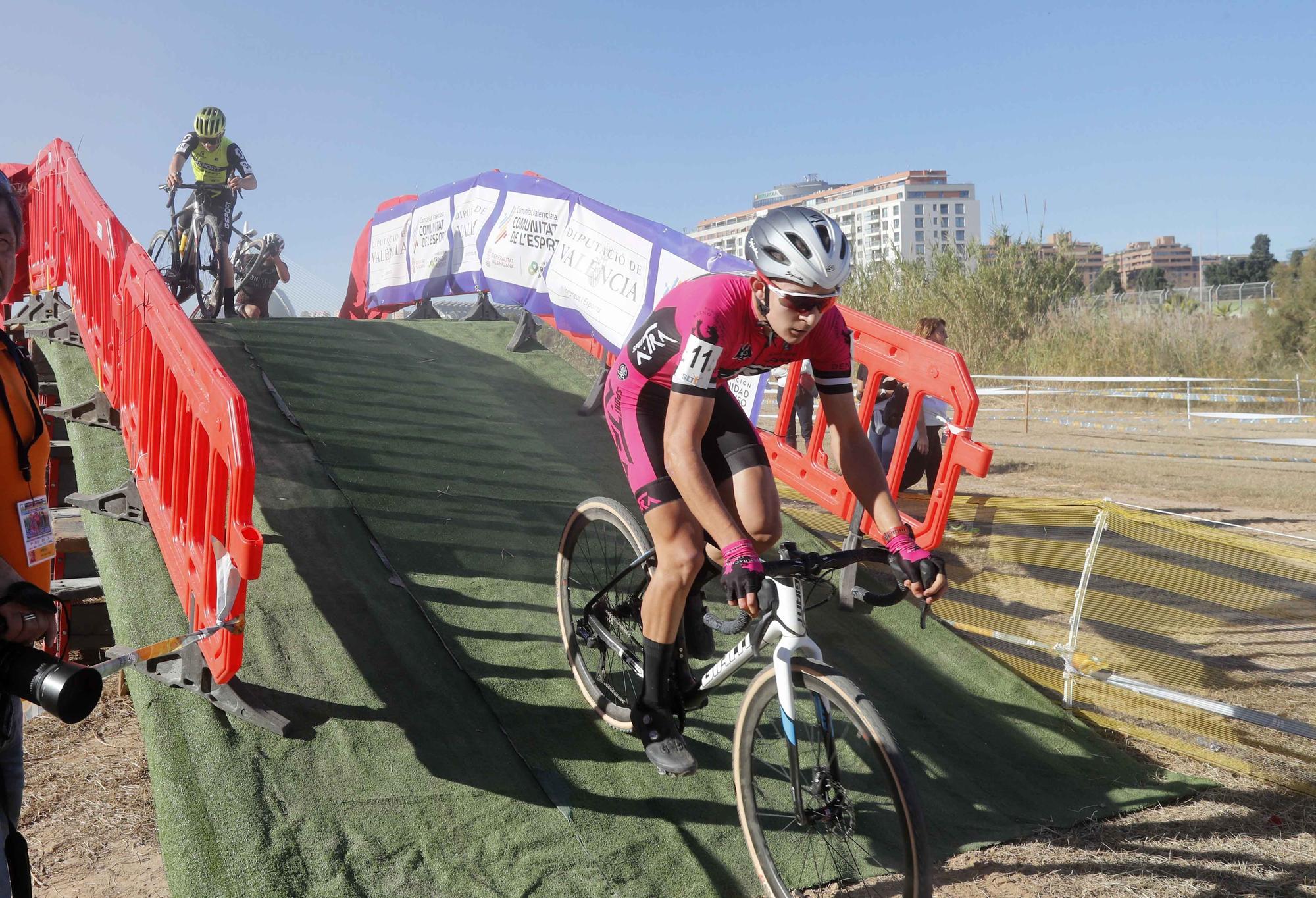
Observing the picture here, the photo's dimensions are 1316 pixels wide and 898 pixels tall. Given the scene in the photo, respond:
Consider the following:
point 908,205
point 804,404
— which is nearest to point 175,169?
point 804,404

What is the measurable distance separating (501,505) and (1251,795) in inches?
168

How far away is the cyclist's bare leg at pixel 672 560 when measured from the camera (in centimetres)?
352

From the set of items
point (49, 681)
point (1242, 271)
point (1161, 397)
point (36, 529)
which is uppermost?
point (1242, 271)

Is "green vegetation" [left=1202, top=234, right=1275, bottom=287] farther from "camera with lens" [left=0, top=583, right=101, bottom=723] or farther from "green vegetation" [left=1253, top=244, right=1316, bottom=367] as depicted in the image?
"camera with lens" [left=0, top=583, right=101, bottom=723]

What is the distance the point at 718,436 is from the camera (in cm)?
385

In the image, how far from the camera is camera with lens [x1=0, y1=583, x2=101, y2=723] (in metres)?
1.77

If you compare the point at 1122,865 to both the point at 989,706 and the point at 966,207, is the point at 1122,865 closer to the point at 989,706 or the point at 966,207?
the point at 989,706

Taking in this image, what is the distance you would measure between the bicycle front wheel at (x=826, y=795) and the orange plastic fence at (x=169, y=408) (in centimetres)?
178

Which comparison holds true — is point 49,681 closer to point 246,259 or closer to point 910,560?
point 910,560

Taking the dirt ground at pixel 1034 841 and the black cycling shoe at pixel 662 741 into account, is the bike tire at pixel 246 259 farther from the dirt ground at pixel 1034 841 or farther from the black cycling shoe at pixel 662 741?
the black cycling shoe at pixel 662 741

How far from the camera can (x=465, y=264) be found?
40.1ft

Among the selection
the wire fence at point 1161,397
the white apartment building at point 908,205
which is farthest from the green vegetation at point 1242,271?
the wire fence at point 1161,397

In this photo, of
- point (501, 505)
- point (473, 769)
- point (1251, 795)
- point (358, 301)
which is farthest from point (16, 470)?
point (358, 301)

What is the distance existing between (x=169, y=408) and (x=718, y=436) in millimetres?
2433
